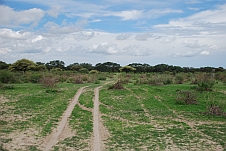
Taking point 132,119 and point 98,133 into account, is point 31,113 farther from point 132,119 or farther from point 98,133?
point 132,119

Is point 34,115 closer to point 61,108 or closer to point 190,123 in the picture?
point 61,108

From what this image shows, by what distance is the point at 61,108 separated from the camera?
16891 mm

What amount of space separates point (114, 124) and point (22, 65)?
3490 cm

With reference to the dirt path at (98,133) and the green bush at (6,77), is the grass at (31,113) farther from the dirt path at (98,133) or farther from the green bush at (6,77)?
the green bush at (6,77)

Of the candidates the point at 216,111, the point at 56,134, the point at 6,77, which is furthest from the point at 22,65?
the point at 216,111

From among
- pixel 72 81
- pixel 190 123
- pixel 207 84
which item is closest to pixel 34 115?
pixel 190 123

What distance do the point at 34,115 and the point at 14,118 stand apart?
122cm

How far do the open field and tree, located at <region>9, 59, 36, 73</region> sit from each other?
2380cm

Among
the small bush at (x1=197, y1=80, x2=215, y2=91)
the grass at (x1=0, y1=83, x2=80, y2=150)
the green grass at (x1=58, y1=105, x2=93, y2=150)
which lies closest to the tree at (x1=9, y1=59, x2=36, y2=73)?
the grass at (x1=0, y1=83, x2=80, y2=150)

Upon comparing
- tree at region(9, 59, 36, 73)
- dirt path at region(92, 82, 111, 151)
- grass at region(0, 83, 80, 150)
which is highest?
tree at region(9, 59, 36, 73)

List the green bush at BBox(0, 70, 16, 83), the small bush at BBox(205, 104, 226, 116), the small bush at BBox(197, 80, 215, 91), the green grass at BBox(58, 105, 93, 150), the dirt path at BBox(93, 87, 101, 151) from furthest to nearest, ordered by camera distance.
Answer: the green bush at BBox(0, 70, 16, 83) → the small bush at BBox(197, 80, 215, 91) → the small bush at BBox(205, 104, 226, 116) → the green grass at BBox(58, 105, 93, 150) → the dirt path at BBox(93, 87, 101, 151)

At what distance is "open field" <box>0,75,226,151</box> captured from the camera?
31.7 ft

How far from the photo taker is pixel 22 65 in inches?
1726

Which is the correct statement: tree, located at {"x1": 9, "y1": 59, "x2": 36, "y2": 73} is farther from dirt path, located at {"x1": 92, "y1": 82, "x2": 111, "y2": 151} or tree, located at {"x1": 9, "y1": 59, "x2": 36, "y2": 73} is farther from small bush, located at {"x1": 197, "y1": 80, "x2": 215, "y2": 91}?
Answer: dirt path, located at {"x1": 92, "y1": 82, "x2": 111, "y2": 151}
